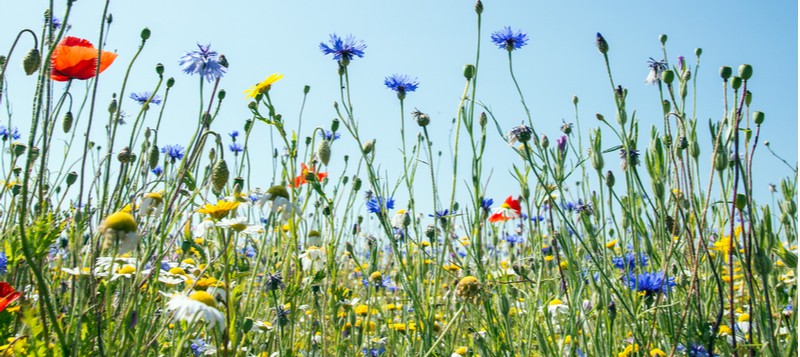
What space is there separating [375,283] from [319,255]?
0.40 metres

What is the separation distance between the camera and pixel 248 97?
1530mm

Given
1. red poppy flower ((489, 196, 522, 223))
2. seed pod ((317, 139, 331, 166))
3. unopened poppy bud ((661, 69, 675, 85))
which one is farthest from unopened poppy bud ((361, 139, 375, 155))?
unopened poppy bud ((661, 69, 675, 85))

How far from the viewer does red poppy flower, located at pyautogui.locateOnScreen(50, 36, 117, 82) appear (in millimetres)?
1300

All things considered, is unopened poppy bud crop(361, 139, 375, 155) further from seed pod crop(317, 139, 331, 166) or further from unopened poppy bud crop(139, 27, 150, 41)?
unopened poppy bud crop(139, 27, 150, 41)

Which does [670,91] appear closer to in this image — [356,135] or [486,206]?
[356,135]

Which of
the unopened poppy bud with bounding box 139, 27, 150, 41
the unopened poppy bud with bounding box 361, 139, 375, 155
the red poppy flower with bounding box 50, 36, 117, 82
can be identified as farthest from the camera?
the unopened poppy bud with bounding box 361, 139, 375, 155

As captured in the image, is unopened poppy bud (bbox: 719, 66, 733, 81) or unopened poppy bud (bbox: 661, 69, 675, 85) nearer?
unopened poppy bud (bbox: 719, 66, 733, 81)

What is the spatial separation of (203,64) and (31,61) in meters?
0.39

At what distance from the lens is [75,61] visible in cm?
131

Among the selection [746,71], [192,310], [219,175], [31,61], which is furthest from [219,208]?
[746,71]

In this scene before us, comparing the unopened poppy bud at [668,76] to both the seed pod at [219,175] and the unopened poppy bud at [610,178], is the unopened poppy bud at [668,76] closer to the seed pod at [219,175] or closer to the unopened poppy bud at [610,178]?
the unopened poppy bud at [610,178]

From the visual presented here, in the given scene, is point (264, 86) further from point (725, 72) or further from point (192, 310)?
point (725, 72)

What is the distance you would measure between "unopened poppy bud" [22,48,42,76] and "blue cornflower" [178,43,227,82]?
353mm

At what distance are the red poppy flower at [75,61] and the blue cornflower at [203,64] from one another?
18 centimetres
